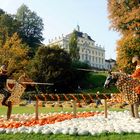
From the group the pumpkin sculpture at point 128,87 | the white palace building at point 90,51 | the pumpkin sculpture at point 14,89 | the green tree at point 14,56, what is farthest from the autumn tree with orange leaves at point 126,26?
the white palace building at point 90,51

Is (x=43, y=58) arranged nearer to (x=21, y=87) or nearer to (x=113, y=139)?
(x=21, y=87)

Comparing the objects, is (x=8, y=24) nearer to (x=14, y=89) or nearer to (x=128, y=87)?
(x=14, y=89)

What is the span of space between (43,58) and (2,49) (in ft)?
21.1

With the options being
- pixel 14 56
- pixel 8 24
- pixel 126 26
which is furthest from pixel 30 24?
pixel 126 26

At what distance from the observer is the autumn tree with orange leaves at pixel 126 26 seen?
147ft

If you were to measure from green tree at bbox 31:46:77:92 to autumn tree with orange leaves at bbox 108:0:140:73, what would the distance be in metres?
15.6

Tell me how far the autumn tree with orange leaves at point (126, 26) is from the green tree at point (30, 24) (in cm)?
4885

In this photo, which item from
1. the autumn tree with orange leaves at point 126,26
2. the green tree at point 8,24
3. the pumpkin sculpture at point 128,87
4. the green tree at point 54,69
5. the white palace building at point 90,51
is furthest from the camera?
the white palace building at point 90,51

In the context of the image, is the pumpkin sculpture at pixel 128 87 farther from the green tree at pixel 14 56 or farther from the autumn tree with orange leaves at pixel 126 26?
the green tree at pixel 14 56

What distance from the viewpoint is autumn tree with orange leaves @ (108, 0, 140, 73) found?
44.7 metres

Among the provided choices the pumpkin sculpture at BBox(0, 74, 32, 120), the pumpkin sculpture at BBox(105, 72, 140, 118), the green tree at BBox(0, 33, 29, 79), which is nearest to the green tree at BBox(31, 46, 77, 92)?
the green tree at BBox(0, 33, 29, 79)

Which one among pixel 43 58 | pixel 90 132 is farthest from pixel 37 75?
pixel 90 132

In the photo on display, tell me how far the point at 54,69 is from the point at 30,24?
3738cm

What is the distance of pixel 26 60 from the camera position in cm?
6719
